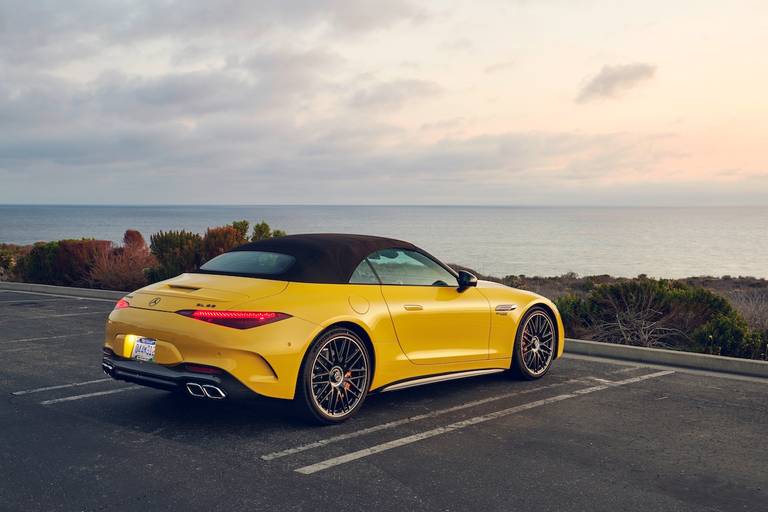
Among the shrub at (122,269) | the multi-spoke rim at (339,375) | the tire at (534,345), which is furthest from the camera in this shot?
the shrub at (122,269)

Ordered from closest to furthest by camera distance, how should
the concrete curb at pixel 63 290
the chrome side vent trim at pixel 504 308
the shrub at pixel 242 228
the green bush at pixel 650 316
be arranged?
the chrome side vent trim at pixel 504 308, the green bush at pixel 650 316, the concrete curb at pixel 63 290, the shrub at pixel 242 228

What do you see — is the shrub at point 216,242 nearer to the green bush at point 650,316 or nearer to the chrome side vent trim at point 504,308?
the green bush at point 650,316

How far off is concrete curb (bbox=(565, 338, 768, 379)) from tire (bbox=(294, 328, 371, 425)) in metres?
4.46

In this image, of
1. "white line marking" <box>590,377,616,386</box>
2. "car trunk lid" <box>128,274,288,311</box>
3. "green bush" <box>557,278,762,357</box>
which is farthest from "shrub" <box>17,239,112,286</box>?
"white line marking" <box>590,377,616,386</box>

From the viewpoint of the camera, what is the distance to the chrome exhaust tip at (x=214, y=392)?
5750mm

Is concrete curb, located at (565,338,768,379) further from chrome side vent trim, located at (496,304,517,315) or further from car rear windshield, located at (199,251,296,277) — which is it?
car rear windshield, located at (199,251,296,277)

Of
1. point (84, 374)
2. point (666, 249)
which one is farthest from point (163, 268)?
point (666, 249)

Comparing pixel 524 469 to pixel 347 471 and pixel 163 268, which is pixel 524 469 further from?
pixel 163 268

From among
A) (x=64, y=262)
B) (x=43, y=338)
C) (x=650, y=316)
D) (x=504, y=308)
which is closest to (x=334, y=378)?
(x=504, y=308)

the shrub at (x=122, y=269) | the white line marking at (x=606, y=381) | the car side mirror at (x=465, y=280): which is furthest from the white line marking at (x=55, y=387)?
the shrub at (x=122, y=269)

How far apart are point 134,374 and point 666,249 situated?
76008mm

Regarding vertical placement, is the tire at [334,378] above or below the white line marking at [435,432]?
above

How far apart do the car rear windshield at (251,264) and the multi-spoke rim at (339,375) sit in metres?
0.79

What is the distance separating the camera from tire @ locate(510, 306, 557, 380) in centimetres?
795
